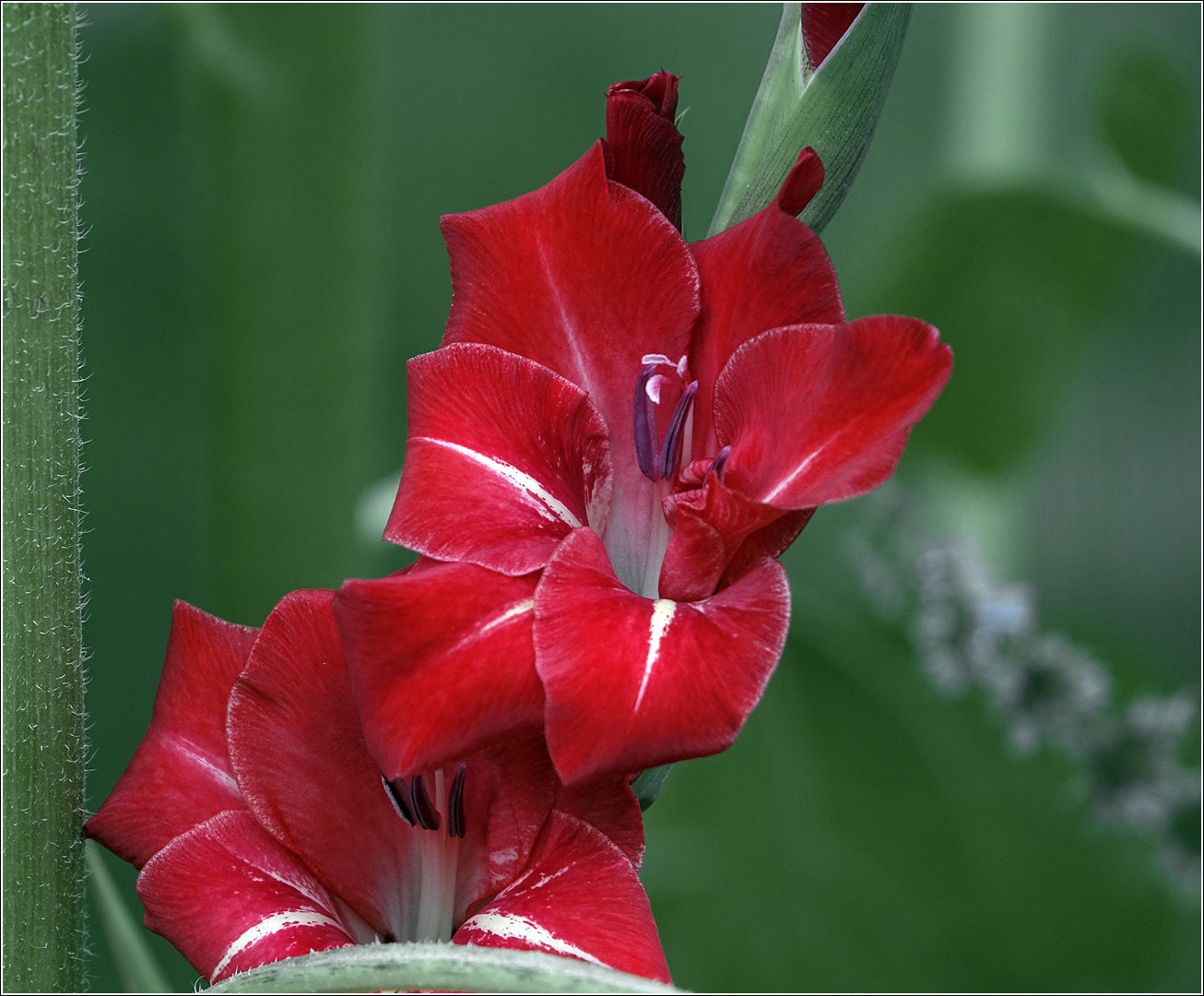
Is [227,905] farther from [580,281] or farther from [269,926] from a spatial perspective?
[580,281]

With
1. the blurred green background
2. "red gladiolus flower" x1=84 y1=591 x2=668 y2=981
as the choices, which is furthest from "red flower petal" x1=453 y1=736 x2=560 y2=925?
the blurred green background

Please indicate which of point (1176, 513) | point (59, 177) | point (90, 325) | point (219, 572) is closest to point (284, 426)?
point (219, 572)

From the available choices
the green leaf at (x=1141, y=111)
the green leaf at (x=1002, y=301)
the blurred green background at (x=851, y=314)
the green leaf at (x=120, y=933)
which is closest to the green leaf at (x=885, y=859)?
the blurred green background at (x=851, y=314)

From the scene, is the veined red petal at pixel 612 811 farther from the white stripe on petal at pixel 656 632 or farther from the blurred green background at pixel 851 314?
the blurred green background at pixel 851 314

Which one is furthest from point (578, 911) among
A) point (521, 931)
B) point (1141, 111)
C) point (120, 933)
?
point (1141, 111)

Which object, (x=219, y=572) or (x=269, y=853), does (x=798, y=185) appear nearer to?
(x=269, y=853)

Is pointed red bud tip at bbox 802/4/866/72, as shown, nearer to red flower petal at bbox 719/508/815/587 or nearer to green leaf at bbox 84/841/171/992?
red flower petal at bbox 719/508/815/587


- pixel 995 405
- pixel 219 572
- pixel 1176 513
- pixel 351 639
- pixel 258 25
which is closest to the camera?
pixel 351 639
